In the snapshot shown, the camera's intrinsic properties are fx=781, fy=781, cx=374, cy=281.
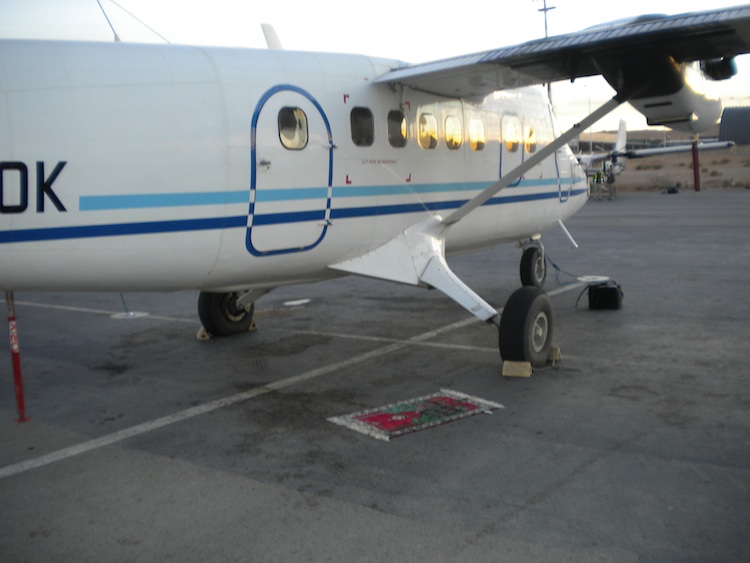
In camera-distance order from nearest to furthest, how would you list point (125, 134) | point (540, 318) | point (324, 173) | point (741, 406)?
point (125, 134)
point (741, 406)
point (324, 173)
point (540, 318)

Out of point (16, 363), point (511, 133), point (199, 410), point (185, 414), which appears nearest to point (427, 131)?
point (511, 133)

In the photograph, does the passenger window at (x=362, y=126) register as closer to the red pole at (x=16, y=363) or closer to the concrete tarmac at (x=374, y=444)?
the concrete tarmac at (x=374, y=444)

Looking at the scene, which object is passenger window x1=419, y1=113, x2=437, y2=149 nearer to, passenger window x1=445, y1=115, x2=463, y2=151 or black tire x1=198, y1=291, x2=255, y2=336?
passenger window x1=445, y1=115, x2=463, y2=151

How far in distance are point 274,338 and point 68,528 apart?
561cm

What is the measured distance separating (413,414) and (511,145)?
5.28 metres

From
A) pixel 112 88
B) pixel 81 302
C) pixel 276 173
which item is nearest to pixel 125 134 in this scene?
pixel 112 88

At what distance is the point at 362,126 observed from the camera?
8180 mm

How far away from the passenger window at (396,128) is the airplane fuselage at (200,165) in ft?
0.06

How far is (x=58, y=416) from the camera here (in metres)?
7.32

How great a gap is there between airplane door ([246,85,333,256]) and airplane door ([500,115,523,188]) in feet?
12.3

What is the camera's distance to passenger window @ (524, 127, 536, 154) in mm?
11453

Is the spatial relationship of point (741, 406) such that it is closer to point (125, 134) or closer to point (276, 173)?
point (276, 173)

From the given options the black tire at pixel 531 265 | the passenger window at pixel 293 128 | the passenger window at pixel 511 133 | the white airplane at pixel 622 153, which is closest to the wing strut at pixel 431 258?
the passenger window at pixel 293 128

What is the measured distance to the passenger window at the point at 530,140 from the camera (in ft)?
37.6
